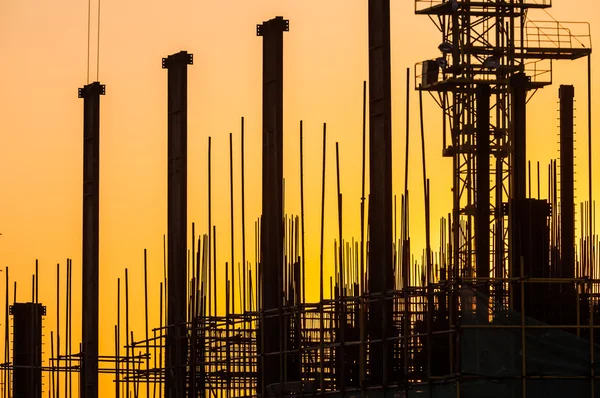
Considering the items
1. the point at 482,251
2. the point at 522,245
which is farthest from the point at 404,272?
the point at 482,251

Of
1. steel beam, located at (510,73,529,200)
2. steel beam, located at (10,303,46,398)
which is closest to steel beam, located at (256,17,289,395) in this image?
steel beam, located at (510,73,529,200)

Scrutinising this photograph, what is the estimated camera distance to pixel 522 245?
38.7 metres

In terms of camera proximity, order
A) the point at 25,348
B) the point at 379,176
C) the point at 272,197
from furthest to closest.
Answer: the point at 25,348 < the point at 272,197 < the point at 379,176

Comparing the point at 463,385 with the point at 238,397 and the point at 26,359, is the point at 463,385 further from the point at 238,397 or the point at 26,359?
the point at 26,359

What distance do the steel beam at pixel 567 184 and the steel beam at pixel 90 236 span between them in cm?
1039

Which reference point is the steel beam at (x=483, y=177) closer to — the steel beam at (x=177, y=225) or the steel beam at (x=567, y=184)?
the steel beam at (x=567, y=184)

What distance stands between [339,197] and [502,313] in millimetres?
5211

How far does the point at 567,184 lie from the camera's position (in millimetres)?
46906

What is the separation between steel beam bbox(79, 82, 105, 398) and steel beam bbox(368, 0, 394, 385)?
908cm

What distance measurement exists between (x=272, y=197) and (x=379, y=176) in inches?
159

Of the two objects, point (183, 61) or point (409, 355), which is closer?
point (409, 355)

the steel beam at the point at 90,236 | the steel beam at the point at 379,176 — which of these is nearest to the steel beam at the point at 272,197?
the steel beam at the point at 379,176

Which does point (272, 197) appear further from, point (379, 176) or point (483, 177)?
point (483, 177)

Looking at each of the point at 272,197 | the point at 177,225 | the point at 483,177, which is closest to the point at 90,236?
the point at 177,225
